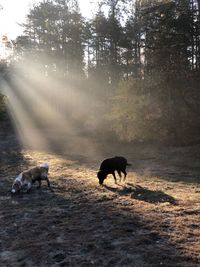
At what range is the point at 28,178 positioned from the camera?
15.4 meters

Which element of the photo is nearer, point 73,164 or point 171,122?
point 73,164

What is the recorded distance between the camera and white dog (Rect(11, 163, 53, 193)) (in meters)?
15.1

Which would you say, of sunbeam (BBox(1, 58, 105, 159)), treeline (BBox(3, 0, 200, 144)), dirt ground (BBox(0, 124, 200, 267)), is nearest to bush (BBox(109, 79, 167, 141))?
treeline (BBox(3, 0, 200, 144))

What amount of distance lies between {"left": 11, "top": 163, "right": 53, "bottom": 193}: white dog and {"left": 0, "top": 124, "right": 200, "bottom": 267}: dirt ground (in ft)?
1.20

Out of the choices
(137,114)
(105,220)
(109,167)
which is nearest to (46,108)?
(137,114)

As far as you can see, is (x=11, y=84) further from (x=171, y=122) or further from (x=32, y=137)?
(x=171, y=122)

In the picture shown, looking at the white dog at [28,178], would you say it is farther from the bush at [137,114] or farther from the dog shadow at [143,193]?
the bush at [137,114]

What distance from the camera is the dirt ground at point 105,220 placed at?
8.42 metres

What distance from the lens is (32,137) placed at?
38.8 meters

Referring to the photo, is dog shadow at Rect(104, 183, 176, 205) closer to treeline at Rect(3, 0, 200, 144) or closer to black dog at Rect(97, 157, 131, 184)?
black dog at Rect(97, 157, 131, 184)

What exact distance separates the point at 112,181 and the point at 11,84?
4171cm

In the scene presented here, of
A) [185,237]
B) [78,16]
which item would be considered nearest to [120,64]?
[78,16]

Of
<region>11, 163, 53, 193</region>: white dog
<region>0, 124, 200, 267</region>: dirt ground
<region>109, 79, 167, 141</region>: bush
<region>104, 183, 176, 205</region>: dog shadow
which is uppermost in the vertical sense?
<region>109, 79, 167, 141</region>: bush

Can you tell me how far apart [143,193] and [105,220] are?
3.28 m
